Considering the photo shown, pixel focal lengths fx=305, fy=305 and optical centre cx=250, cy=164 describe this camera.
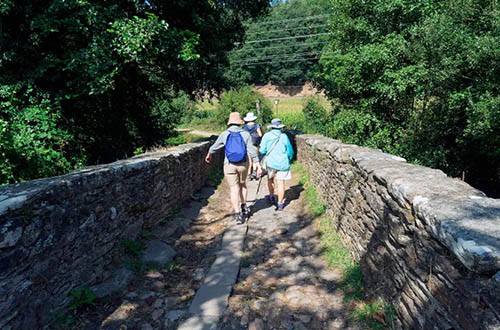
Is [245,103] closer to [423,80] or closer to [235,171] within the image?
[423,80]

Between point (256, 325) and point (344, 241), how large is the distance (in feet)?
6.36

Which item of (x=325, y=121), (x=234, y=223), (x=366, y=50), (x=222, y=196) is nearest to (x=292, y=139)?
(x=325, y=121)

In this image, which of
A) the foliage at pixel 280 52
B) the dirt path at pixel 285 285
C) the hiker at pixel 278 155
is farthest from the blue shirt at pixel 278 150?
→ the foliage at pixel 280 52

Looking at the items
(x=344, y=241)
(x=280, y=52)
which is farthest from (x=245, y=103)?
(x=280, y=52)

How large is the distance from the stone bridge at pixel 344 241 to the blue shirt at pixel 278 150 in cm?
142

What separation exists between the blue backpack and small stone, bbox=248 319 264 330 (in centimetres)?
289

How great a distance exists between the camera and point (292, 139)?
45.9ft

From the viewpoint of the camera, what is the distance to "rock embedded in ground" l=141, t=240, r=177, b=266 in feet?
13.3

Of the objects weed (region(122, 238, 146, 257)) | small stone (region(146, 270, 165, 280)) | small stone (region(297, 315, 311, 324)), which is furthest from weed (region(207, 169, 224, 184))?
small stone (region(297, 315, 311, 324))

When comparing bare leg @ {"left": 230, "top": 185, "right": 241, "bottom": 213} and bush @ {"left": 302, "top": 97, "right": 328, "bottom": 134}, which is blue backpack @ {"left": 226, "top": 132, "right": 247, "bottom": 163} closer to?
bare leg @ {"left": 230, "top": 185, "right": 241, "bottom": 213}

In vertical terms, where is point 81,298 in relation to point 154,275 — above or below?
above

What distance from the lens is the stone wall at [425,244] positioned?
5.14 feet

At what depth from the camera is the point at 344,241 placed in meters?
4.31

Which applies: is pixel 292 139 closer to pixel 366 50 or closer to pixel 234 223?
pixel 366 50
